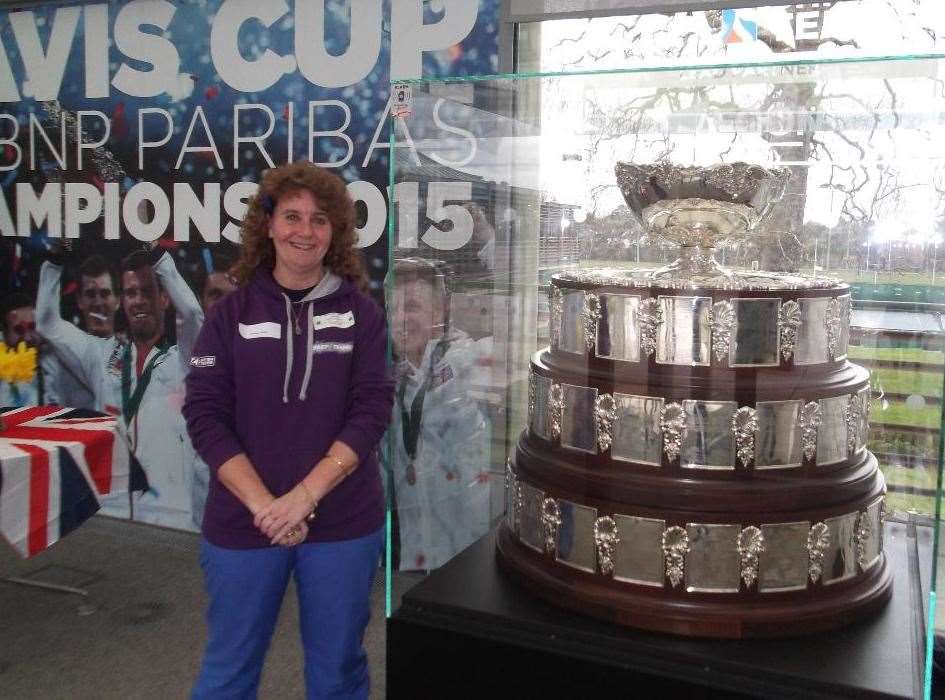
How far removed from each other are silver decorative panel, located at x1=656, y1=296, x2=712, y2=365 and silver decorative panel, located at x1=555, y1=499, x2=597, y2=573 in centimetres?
30

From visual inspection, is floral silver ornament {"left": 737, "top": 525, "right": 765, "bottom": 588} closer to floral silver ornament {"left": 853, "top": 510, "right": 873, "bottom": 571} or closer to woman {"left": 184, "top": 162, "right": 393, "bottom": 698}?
floral silver ornament {"left": 853, "top": 510, "right": 873, "bottom": 571}

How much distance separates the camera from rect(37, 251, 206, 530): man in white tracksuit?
381 cm

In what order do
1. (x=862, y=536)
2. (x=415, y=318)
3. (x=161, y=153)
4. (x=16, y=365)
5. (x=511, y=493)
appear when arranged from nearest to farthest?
(x=862, y=536)
(x=511, y=493)
(x=415, y=318)
(x=16, y=365)
(x=161, y=153)

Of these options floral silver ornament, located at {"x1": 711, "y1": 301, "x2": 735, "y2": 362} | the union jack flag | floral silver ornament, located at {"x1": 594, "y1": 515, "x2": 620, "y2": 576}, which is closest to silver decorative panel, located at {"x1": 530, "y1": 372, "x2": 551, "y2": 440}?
floral silver ornament, located at {"x1": 594, "y1": 515, "x2": 620, "y2": 576}

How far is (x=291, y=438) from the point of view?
5.71 ft

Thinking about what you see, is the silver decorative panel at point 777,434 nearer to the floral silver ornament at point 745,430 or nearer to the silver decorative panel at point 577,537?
the floral silver ornament at point 745,430

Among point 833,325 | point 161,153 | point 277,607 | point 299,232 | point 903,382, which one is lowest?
point 277,607

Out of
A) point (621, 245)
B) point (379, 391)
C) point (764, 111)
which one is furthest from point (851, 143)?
point (379, 391)

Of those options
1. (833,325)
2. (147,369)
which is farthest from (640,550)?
(147,369)

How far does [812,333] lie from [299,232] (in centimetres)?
95

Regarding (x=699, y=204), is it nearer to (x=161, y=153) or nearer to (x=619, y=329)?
(x=619, y=329)

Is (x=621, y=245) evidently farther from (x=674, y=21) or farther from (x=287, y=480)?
(x=674, y=21)

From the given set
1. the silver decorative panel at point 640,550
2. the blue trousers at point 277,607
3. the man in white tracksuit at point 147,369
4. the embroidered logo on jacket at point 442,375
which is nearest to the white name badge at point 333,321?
the embroidered logo on jacket at point 442,375

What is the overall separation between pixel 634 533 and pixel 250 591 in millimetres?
743
